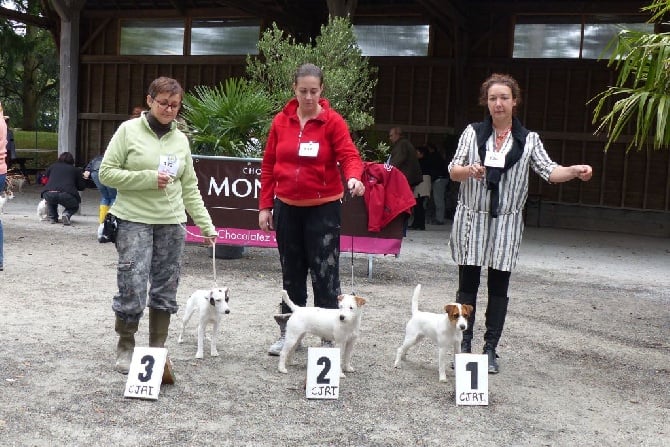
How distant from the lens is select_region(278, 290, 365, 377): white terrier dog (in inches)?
179

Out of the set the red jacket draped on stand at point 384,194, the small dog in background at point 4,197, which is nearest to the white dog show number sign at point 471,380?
the red jacket draped on stand at point 384,194

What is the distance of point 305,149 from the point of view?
4.70m

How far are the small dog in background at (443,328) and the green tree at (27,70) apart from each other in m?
21.8

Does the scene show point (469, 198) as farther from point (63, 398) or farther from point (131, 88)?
point (131, 88)

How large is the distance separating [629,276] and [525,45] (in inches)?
331

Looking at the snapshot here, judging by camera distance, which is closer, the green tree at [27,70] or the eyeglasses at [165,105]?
the eyeglasses at [165,105]

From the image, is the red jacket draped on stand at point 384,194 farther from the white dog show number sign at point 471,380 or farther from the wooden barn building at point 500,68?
the wooden barn building at point 500,68

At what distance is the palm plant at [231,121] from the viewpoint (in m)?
8.92

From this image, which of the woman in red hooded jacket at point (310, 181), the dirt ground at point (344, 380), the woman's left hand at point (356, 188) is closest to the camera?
the dirt ground at point (344, 380)

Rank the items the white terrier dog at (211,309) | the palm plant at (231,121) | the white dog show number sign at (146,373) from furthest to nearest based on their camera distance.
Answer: the palm plant at (231,121) < the white terrier dog at (211,309) < the white dog show number sign at (146,373)

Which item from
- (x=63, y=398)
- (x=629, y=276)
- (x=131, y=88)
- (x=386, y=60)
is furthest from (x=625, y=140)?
(x=63, y=398)

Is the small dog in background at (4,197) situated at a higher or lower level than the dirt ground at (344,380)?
higher

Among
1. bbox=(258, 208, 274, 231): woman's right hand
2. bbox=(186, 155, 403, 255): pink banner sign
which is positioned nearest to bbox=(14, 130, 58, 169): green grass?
bbox=(186, 155, 403, 255): pink banner sign

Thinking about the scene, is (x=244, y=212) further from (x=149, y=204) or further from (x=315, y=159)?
(x=149, y=204)
